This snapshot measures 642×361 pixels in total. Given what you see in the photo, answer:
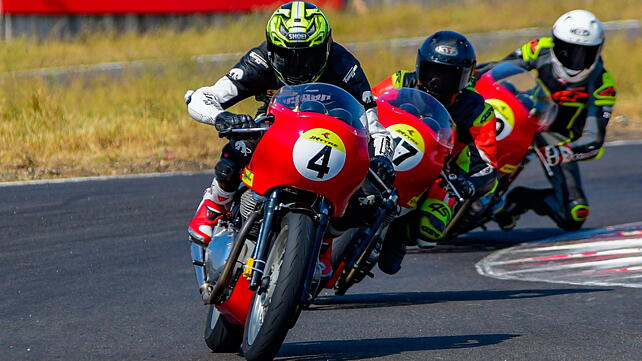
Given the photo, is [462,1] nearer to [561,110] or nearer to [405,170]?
[561,110]

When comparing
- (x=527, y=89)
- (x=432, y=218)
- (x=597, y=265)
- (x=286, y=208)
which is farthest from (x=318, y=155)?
(x=527, y=89)

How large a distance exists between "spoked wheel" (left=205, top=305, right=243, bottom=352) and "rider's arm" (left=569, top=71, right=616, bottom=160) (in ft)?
17.8

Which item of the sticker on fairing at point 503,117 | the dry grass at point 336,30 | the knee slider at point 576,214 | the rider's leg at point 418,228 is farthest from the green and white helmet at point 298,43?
the dry grass at point 336,30

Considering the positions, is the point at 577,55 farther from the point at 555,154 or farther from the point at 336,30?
the point at 336,30

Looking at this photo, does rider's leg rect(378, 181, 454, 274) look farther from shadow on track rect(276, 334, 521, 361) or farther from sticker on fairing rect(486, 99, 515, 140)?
sticker on fairing rect(486, 99, 515, 140)

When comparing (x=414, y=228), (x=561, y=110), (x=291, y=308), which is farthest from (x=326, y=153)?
(x=561, y=110)

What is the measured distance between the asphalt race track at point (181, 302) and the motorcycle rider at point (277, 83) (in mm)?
627

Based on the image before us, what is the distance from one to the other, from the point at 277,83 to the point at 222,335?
55.8 inches

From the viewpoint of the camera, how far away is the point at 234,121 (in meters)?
5.48

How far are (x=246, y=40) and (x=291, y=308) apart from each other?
645 inches

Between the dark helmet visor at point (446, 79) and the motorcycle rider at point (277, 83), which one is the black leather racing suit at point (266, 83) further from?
the dark helmet visor at point (446, 79)

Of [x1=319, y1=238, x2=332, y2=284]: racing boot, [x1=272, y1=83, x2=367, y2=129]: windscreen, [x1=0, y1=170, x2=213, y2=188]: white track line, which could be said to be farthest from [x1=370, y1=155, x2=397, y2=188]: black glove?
[x1=0, y1=170, x2=213, y2=188]: white track line

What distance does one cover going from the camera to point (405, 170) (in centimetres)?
714

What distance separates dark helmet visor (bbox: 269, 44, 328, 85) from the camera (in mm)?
6105
